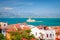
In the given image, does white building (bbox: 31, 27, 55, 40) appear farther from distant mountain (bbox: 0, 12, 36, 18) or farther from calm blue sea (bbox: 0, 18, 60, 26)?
distant mountain (bbox: 0, 12, 36, 18)

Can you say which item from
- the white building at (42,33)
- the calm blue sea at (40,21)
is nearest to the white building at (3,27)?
the calm blue sea at (40,21)

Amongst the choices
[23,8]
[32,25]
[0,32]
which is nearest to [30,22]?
[32,25]

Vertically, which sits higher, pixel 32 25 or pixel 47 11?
pixel 47 11

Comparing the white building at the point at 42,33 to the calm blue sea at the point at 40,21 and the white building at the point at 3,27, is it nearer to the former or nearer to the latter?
the calm blue sea at the point at 40,21

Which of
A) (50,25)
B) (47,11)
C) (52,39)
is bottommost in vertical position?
(52,39)

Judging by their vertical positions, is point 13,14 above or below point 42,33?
above

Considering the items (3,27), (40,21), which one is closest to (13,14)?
(3,27)

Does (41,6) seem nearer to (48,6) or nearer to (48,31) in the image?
(48,6)

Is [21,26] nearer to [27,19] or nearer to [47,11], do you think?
[27,19]

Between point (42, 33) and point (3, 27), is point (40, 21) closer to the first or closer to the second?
point (42, 33)

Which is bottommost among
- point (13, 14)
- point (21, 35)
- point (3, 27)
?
point (21, 35)

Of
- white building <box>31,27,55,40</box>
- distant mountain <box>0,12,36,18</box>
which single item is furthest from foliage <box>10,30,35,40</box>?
distant mountain <box>0,12,36,18</box>
